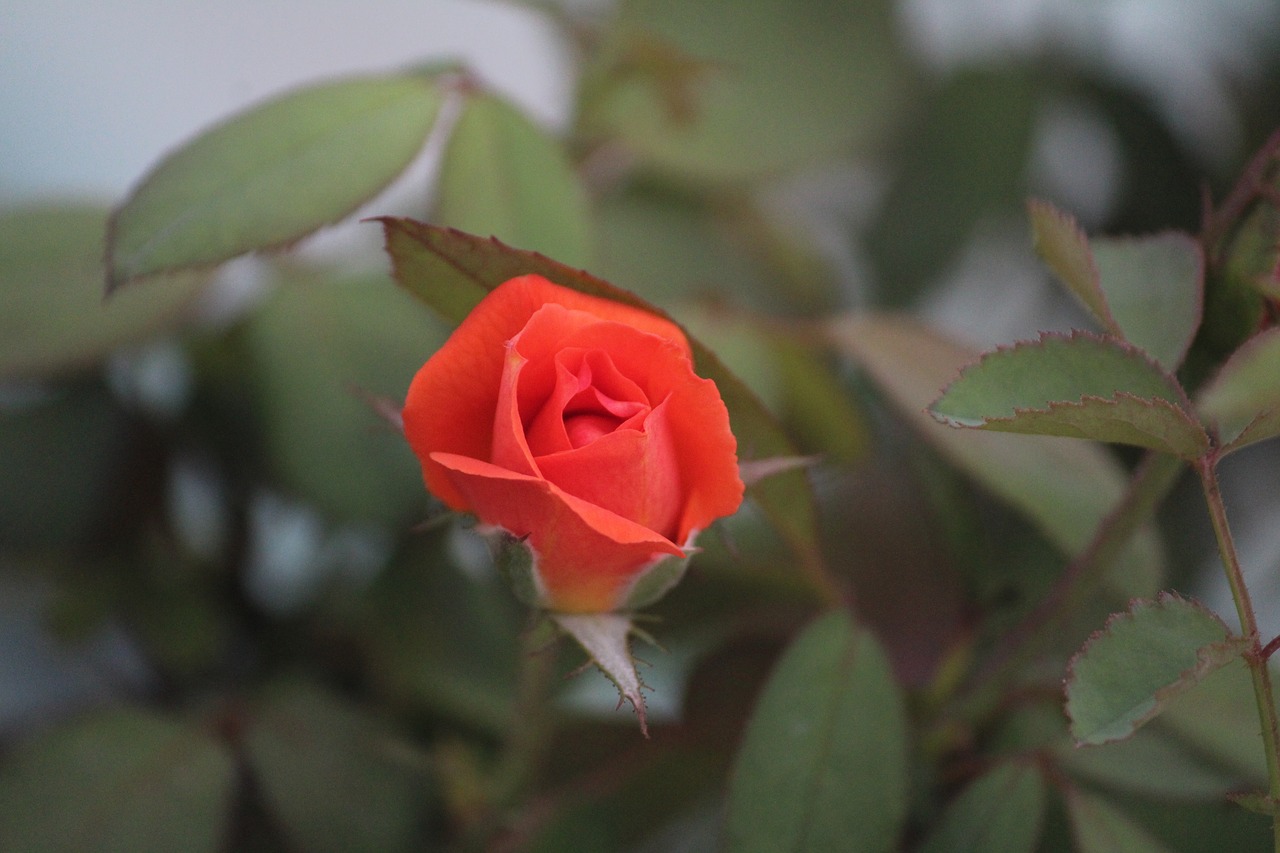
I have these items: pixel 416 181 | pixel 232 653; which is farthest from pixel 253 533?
pixel 416 181

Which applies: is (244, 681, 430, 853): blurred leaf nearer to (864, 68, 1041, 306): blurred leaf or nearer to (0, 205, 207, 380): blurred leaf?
(0, 205, 207, 380): blurred leaf

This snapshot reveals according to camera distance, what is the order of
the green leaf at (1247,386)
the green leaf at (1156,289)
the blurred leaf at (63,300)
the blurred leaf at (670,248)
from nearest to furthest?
the green leaf at (1247,386) < the green leaf at (1156,289) < the blurred leaf at (63,300) < the blurred leaf at (670,248)

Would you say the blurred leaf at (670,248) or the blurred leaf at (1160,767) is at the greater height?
the blurred leaf at (670,248)

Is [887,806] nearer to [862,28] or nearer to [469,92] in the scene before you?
[469,92]

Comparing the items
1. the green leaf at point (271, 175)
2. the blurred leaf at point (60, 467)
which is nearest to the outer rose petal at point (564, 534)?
the green leaf at point (271, 175)

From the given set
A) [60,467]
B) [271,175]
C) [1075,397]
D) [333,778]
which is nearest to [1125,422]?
[1075,397]

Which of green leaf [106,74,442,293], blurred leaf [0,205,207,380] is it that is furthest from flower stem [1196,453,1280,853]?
blurred leaf [0,205,207,380]

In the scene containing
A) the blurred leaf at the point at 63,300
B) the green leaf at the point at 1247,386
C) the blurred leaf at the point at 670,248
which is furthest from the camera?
the blurred leaf at the point at 670,248

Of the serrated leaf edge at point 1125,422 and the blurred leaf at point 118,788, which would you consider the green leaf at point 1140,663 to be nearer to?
the serrated leaf edge at point 1125,422

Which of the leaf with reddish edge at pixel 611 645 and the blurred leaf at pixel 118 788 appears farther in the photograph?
the blurred leaf at pixel 118 788
